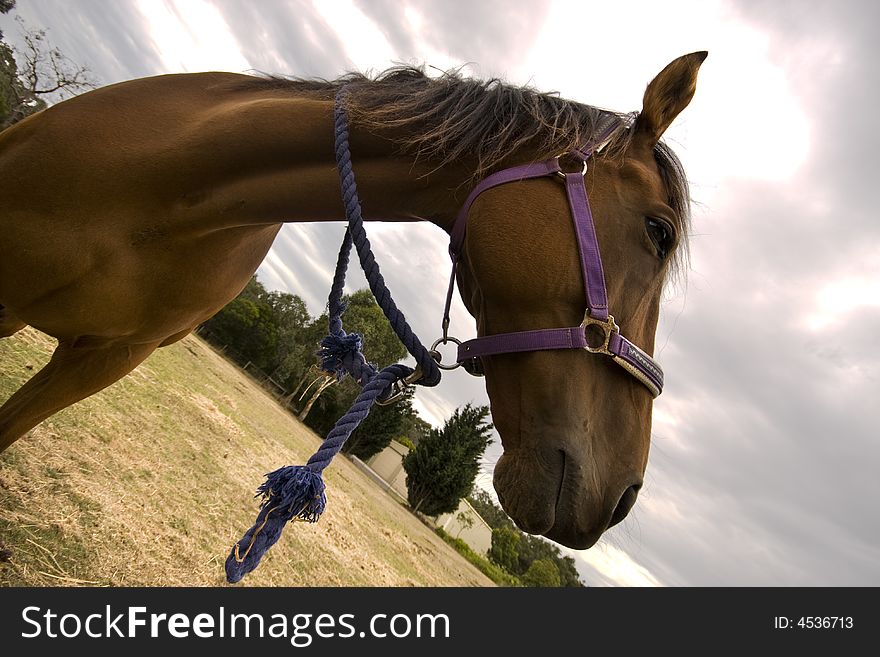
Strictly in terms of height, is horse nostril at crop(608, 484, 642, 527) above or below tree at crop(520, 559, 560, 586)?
above

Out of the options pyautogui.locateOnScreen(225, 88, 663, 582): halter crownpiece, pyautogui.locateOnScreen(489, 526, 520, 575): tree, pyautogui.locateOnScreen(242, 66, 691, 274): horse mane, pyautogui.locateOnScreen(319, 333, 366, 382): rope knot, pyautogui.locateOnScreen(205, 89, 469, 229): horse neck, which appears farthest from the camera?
pyautogui.locateOnScreen(489, 526, 520, 575): tree

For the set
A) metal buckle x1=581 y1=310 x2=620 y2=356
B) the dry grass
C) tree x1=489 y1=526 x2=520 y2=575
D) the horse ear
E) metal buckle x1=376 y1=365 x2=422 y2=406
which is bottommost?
the dry grass

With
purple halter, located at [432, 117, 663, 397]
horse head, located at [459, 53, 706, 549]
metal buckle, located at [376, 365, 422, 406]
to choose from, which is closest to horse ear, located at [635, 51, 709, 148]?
horse head, located at [459, 53, 706, 549]

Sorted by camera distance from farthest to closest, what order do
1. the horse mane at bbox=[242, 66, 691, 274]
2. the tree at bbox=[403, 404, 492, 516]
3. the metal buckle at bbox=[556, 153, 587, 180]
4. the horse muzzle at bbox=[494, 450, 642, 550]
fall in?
the tree at bbox=[403, 404, 492, 516] → the horse mane at bbox=[242, 66, 691, 274] → the metal buckle at bbox=[556, 153, 587, 180] → the horse muzzle at bbox=[494, 450, 642, 550]

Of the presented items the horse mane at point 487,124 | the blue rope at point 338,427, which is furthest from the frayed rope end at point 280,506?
the horse mane at point 487,124

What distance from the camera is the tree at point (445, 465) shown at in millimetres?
29594

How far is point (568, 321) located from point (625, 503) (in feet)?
2.08

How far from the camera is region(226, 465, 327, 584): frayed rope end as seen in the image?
4.97 feet

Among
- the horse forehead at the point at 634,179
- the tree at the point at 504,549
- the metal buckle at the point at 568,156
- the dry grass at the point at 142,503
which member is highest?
the horse forehead at the point at 634,179

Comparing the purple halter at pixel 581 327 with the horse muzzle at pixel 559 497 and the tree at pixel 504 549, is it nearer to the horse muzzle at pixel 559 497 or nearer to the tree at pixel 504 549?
the horse muzzle at pixel 559 497

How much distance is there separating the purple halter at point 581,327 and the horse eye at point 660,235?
11.0 inches

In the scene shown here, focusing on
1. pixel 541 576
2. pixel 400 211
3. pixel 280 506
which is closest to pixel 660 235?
pixel 400 211

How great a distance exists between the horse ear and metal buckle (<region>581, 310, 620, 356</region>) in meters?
0.88

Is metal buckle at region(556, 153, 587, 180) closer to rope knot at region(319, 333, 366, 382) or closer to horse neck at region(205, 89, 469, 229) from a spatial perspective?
horse neck at region(205, 89, 469, 229)
